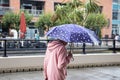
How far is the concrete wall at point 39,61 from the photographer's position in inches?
455

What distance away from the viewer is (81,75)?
1117 centimetres

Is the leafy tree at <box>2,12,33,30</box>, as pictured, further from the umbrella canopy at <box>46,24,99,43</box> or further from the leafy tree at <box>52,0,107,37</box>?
the umbrella canopy at <box>46,24,99,43</box>

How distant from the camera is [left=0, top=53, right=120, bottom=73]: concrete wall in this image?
11.5m

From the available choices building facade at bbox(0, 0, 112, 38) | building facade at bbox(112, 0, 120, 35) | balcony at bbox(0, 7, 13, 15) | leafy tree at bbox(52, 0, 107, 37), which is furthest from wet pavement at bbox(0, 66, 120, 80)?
Result: building facade at bbox(112, 0, 120, 35)

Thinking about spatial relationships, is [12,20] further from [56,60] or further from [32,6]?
[56,60]

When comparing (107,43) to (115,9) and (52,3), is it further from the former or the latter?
(115,9)

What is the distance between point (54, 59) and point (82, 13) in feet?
36.6

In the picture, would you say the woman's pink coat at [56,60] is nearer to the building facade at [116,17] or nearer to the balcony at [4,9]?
the balcony at [4,9]

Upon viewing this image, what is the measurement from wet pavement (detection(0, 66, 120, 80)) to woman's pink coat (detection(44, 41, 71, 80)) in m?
4.86

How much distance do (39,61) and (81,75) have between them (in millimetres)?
1807

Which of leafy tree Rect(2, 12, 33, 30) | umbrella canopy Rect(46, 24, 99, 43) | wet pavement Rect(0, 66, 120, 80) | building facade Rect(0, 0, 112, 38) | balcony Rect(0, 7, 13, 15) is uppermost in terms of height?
building facade Rect(0, 0, 112, 38)

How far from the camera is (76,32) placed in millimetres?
5668

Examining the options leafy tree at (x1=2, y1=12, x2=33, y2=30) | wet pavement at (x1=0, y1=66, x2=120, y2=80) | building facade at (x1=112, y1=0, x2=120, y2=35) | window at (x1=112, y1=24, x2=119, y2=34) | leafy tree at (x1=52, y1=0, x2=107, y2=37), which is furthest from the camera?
building facade at (x1=112, y1=0, x2=120, y2=35)

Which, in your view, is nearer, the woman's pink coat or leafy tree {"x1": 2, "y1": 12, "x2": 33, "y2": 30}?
the woman's pink coat
